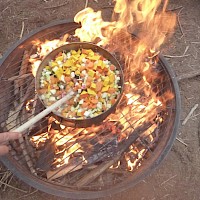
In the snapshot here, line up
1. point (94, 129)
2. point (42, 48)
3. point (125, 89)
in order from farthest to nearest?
point (42, 48)
point (125, 89)
point (94, 129)

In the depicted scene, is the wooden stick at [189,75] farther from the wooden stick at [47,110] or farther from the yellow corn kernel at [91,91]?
the wooden stick at [47,110]

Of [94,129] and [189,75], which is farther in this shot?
[189,75]

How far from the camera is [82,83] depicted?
9.09 ft

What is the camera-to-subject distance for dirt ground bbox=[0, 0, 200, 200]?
316cm

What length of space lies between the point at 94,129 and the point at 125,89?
509 millimetres

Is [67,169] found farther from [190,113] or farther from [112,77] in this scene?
[190,113]

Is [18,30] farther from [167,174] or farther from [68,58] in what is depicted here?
[167,174]

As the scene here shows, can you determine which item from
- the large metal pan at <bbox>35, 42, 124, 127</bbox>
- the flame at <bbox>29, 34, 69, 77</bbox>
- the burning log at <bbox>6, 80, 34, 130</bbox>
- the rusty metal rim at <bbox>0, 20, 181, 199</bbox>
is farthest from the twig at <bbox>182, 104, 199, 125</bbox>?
the burning log at <bbox>6, 80, 34, 130</bbox>

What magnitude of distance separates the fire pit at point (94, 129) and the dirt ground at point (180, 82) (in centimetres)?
35

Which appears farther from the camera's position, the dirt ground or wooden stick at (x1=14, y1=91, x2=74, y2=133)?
the dirt ground

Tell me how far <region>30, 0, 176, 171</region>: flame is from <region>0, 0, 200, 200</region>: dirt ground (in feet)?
1.24

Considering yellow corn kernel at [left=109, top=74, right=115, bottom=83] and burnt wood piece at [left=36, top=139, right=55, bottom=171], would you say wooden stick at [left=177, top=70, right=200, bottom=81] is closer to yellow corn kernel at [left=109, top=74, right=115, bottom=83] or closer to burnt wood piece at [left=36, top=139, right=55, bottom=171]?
yellow corn kernel at [left=109, top=74, right=115, bottom=83]

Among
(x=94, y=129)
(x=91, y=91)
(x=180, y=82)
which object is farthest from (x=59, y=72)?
(x=180, y=82)

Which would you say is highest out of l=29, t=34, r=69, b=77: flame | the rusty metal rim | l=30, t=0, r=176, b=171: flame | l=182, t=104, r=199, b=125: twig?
l=29, t=34, r=69, b=77: flame
